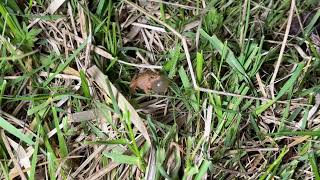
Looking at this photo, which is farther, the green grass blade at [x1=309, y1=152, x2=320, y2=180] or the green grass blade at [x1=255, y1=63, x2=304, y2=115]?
the green grass blade at [x1=255, y1=63, x2=304, y2=115]

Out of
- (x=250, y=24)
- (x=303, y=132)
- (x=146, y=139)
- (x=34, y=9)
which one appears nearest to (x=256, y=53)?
(x=250, y=24)

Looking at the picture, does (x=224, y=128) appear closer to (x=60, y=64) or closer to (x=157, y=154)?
(x=157, y=154)

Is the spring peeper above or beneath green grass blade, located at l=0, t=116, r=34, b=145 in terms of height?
above

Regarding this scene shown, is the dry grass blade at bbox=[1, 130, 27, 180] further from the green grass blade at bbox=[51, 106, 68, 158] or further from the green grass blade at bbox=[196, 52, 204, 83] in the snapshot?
the green grass blade at bbox=[196, 52, 204, 83]

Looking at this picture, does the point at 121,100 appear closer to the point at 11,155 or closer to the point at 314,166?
the point at 11,155

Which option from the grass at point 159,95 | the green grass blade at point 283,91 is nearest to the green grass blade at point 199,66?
the grass at point 159,95

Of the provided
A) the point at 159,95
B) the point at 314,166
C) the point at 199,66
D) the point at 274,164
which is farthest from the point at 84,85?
the point at 314,166

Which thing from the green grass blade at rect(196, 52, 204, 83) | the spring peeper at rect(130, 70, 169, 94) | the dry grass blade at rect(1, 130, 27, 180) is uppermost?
the green grass blade at rect(196, 52, 204, 83)

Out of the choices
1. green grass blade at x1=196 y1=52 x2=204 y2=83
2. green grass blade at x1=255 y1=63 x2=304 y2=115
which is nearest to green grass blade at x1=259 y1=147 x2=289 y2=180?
green grass blade at x1=255 y1=63 x2=304 y2=115
